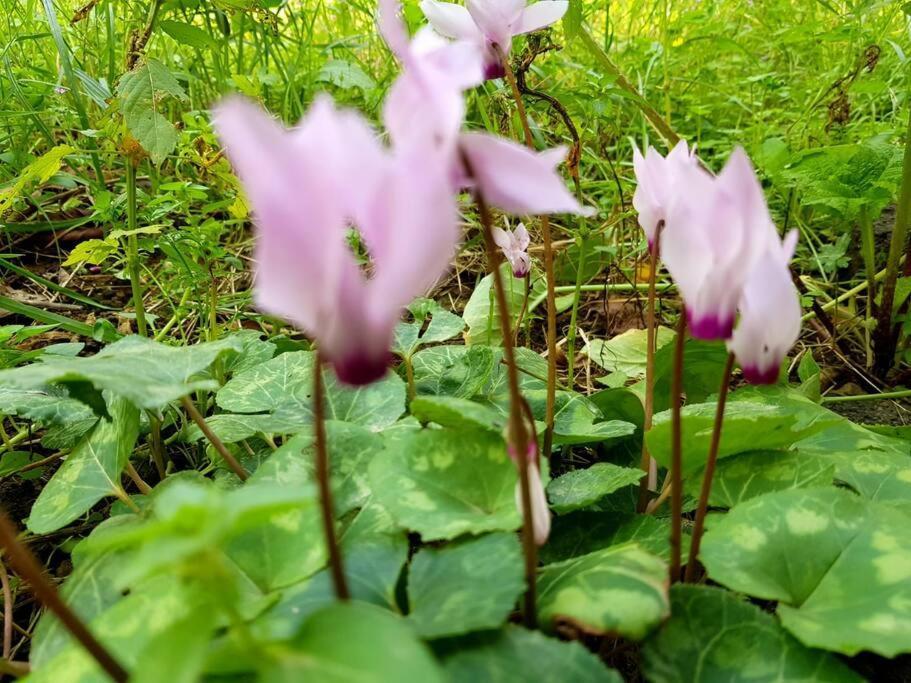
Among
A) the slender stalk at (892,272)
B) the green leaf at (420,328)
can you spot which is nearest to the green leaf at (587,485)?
the green leaf at (420,328)

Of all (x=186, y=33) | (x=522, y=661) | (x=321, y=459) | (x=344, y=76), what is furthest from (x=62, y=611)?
(x=344, y=76)

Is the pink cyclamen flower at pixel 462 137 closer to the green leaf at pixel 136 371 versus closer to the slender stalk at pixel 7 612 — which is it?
the green leaf at pixel 136 371

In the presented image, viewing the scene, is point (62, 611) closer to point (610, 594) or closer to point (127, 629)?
point (127, 629)

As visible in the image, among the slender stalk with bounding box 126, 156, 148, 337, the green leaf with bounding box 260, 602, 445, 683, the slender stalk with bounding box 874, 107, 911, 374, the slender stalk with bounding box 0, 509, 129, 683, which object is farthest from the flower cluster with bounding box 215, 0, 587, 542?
the slender stalk with bounding box 874, 107, 911, 374

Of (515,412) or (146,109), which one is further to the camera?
(146,109)

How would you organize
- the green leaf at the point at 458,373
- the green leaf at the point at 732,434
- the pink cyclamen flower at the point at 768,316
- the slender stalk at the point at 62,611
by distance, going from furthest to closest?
1. the green leaf at the point at 458,373
2. the green leaf at the point at 732,434
3. the pink cyclamen flower at the point at 768,316
4. the slender stalk at the point at 62,611

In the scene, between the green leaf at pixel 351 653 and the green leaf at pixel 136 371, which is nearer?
the green leaf at pixel 351 653

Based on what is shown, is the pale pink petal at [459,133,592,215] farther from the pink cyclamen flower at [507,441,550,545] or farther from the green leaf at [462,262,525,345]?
the green leaf at [462,262,525,345]

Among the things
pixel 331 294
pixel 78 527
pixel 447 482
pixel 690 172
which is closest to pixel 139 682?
pixel 331 294

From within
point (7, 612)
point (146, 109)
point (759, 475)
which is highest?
point (146, 109)
